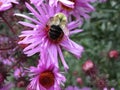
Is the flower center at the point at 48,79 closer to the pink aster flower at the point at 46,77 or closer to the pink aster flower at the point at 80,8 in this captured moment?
the pink aster flower at the point at 46,77

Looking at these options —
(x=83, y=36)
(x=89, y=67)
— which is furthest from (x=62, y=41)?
(x=83, y=36)

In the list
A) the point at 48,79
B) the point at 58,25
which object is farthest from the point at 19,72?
the point at 58,25

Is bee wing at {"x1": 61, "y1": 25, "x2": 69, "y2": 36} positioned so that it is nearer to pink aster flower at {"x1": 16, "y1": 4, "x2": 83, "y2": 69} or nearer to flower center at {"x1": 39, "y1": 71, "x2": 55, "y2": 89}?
pink aster flower at {"x1": 16, "y1": 4, "x2": 83, "y2": 69}

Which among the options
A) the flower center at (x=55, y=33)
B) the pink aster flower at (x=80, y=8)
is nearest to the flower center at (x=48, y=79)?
the flower center at (x=55, y=33)

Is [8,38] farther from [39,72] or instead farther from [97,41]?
[97,41]

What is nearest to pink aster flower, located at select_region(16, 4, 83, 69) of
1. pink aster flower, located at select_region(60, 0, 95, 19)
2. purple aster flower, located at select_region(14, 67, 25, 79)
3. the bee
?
the bee

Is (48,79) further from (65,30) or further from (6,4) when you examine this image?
(6,4)
